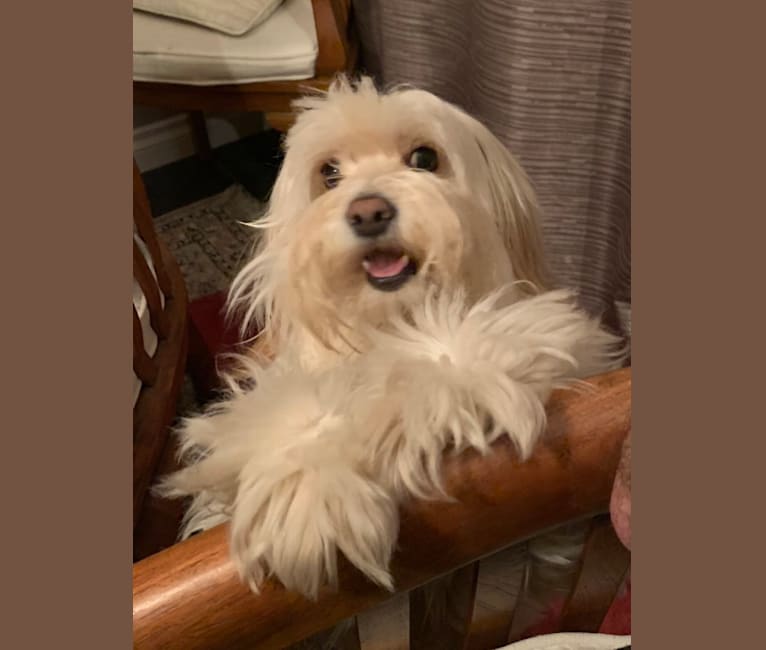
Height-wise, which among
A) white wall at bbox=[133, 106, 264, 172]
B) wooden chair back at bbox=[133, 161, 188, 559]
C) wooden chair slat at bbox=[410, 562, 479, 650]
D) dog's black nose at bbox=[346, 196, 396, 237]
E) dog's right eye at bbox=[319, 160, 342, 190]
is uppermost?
dog's black nose at bbox=[346, 196, 396, 237]

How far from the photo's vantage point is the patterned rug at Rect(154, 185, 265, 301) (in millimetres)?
2170

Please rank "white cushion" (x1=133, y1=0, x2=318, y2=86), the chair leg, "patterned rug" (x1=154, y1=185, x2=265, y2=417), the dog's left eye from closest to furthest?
the dog's left eye < "white cushion" (x1=133, y1=0, x2=318, y2=86) < "patterned rug" (x1=154, y1=185, x2=265, y2=417) < the chair leg

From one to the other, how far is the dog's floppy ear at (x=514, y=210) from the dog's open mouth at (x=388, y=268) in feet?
0.56

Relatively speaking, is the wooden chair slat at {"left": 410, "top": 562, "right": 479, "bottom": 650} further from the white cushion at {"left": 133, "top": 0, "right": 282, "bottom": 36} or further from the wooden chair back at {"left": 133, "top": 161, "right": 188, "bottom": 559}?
the white cushion at {"left": 133, "top": 0, "right": 282, "bottom": 36}

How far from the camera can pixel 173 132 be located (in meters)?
2.59

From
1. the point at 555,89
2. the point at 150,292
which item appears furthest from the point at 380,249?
the point at 555,89

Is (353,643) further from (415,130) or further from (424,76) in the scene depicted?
(424,76)

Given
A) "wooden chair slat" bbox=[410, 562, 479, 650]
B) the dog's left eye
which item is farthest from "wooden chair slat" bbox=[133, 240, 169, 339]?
"wooden chair slat" bbox=[410, 562, 479, 650]

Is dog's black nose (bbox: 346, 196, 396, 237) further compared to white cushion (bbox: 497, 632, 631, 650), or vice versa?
dog's black nose (bbox: 346, 196, 396, 237)

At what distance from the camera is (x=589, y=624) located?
2.51ft

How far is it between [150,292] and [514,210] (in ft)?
2.01

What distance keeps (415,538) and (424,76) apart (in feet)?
4.21

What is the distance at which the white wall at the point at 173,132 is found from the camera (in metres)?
2.54

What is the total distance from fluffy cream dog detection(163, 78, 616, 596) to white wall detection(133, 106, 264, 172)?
1609 mm
